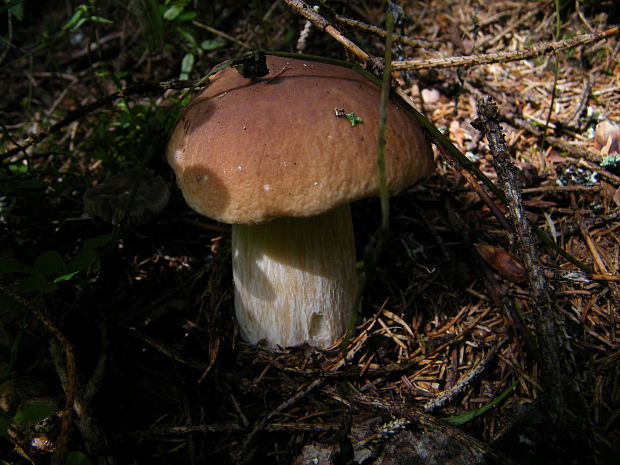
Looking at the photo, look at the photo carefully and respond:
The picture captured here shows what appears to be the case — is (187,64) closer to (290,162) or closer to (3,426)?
(290,162)

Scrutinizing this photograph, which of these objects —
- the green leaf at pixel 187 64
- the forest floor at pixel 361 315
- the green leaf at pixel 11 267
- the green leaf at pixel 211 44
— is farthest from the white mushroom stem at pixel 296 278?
the green leaf at pixel 211 44

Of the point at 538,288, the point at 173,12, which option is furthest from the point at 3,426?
the point at 173,12

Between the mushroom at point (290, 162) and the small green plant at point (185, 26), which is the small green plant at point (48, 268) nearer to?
the mushroom at point (290, 162)

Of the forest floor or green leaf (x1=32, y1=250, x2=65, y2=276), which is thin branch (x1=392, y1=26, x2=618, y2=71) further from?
green leaf (x1=32, y1=250, x2=65, y2=276)

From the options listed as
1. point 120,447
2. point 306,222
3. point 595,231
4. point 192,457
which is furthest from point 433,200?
point 120,447

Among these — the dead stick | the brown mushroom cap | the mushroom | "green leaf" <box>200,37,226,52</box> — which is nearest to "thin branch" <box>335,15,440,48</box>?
the mushroom

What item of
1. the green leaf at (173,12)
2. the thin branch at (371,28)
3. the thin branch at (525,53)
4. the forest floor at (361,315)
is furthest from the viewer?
the green leaf at (173,12)

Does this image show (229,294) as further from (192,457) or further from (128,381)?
(192,457)

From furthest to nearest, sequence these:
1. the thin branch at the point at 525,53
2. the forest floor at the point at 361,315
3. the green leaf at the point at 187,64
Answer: the green leaf at the point at 187,64 < the thin branch at the point at 525,53 < the forest floor at the point at 361,315

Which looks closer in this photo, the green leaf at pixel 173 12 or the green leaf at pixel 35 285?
the green leaf at pixel 35 285
